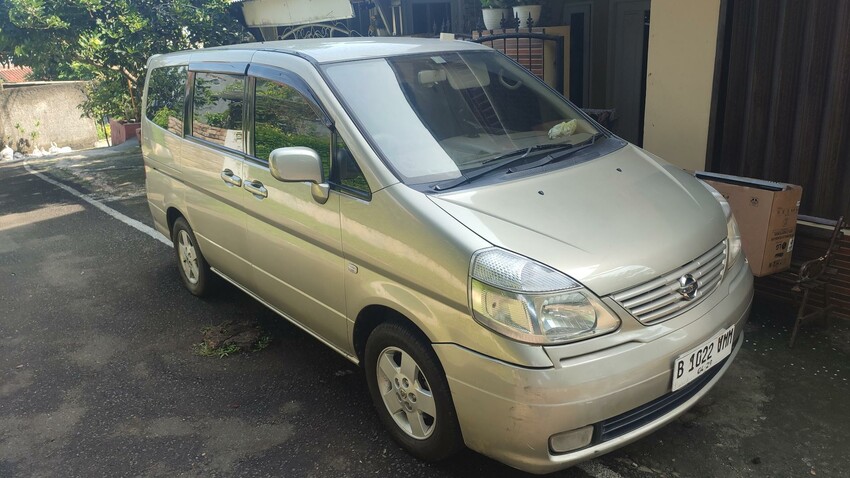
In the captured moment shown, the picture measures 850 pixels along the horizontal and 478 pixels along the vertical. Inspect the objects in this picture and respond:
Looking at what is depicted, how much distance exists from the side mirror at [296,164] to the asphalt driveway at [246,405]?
1.33 meters

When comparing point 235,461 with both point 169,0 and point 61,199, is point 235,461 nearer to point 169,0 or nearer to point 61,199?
point 61,199

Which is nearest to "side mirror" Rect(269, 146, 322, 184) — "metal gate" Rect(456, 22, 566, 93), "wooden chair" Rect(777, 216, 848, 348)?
"wooden chair" Rect(777, 216, 848, 348)

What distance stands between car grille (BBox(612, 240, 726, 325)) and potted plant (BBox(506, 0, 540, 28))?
488cm

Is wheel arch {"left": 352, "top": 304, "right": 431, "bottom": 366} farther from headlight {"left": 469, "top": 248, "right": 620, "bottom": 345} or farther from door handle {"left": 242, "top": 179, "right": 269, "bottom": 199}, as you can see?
door handle {"left": 242, "top": 179, "right": 269, "bottom": 199}

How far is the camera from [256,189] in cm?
394

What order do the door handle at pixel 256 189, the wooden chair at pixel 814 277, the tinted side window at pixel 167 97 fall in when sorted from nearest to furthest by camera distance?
1. the door handle at pixel 256 189
2. the wooden chair at pixel 814 277
3. the tinted side window at pixel 167 97

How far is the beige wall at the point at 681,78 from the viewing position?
5.07m

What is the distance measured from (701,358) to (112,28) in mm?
11298

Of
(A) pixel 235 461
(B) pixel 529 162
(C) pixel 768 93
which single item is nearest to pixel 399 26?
(C) pixel 768 93

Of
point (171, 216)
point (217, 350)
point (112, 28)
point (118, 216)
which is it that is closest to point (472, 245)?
point (217, 350)

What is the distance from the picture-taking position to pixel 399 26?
10078 mm

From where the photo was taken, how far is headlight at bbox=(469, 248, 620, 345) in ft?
8.38

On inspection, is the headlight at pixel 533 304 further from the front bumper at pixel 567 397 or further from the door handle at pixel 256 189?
the door handle at pixel 256 189

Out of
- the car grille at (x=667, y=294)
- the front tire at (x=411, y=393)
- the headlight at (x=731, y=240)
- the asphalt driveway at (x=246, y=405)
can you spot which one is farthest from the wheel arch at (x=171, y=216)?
the headlight at (x=731, y=240)
